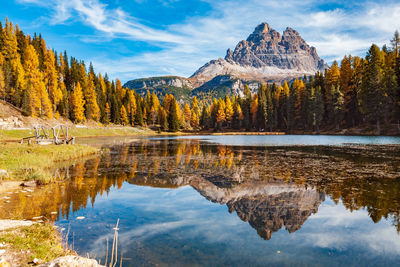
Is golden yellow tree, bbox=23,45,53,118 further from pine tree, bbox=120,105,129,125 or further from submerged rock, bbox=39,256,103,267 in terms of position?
submerged rock, bbox=39,256,103,267

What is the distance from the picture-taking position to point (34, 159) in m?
18.2

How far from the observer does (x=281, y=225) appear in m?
A: 7.92

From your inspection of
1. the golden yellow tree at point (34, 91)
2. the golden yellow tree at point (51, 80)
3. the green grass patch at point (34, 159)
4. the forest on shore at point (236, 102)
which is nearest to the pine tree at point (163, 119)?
the forest on shore at point (236, 102)

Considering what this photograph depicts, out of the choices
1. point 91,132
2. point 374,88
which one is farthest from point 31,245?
point 91,132

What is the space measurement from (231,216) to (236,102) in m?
113

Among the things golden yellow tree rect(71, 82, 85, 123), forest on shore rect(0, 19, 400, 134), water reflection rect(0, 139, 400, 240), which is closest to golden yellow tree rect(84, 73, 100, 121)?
forest on shore rect(0, 19, 400, 134)

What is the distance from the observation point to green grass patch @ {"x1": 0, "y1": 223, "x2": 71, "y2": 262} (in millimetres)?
5278

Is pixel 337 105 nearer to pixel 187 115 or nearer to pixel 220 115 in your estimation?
pixel 220 115

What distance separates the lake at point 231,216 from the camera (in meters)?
6.09

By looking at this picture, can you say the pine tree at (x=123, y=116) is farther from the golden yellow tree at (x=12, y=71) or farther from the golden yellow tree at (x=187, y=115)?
the golden yellow tree at (x=12, y=71)

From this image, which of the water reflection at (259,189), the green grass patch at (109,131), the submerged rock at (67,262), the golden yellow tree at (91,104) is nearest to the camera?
the submerged rock at (67,262)

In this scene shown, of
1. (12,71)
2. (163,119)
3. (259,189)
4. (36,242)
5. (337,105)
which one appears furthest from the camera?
(163,119)

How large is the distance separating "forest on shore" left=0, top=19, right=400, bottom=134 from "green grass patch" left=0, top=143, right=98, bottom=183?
135 feet

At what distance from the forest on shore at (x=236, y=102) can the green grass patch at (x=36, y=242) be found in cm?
6145
